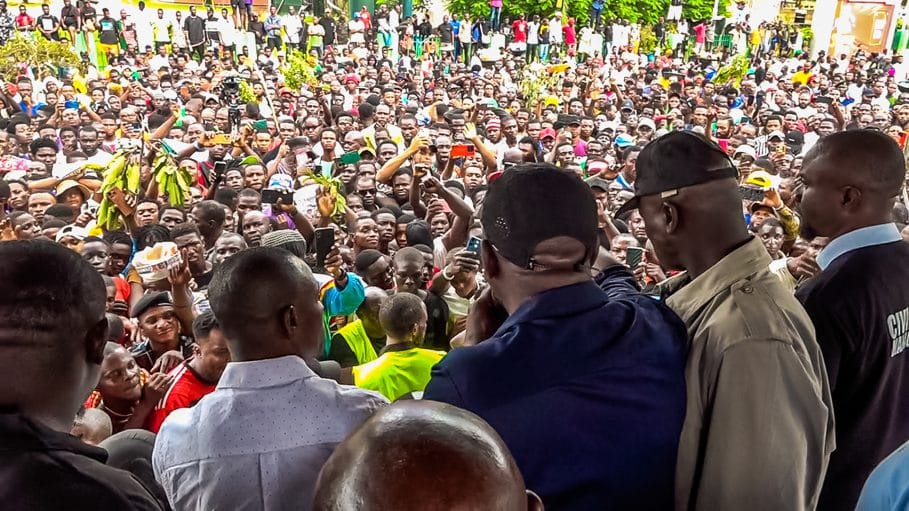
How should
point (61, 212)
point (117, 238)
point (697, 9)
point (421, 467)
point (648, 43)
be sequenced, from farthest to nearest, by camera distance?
point (697, 9) < point (648, 43) < point (61, 212) < point (117, 238) < point (421, 467)

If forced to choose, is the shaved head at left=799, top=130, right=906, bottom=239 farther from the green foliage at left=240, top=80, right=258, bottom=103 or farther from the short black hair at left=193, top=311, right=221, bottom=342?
the green foliage at left=240, top=80, right=258, bottom=103

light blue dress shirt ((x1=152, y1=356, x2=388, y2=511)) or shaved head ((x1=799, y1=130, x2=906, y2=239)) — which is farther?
shaved head ((x1=799, y1=130, x2=906, y2=239))

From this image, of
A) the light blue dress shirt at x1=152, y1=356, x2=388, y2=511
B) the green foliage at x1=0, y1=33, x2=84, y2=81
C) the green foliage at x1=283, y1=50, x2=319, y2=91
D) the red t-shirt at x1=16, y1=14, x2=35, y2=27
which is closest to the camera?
the light blue dress shirt at x1=152, y1=356, x2=388, y2=511

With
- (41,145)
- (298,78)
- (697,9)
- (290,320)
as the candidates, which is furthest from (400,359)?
(697,9)

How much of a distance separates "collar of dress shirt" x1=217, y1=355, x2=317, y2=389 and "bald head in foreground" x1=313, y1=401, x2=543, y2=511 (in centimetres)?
79

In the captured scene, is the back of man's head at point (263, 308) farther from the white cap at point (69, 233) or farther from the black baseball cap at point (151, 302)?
the white cap at point (69, 233)

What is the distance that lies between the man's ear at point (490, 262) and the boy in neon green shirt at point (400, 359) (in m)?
1.33

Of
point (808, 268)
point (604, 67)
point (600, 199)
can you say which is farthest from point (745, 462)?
point (604, 67)

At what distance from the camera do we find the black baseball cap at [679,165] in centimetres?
183

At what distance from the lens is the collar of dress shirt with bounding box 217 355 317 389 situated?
68.8 inches

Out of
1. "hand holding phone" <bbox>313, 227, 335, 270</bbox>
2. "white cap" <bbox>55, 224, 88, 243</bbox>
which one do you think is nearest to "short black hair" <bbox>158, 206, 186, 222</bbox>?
"white cap" <bbox>55, 224, 88, 243</bbox>

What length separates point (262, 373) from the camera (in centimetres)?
176

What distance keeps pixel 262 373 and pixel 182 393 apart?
1138 millimetres

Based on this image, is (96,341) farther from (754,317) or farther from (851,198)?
(851,198)
